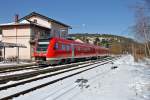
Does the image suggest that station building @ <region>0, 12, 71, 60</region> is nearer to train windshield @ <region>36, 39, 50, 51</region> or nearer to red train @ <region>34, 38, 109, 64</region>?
red train @ <region>34, 38, 109, 64</region>

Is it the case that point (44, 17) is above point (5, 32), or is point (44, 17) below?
above

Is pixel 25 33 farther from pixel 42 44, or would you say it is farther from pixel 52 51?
pixel 52 51

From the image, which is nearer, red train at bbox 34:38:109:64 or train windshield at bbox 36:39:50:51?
red train at bbox 34:38:109:64

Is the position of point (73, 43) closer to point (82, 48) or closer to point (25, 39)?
point (82, 48)

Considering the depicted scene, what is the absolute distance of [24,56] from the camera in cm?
5091

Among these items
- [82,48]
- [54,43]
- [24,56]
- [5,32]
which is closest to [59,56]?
[54,43]

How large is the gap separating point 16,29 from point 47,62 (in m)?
27.6

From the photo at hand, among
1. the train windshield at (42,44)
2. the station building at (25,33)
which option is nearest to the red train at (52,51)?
the train windshield at (42,44)

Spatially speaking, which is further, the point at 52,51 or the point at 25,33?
the point at 25,33

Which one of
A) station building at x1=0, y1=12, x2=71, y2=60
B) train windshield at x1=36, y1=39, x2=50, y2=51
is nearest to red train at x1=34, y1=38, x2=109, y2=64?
train windshield at x1=36, y1=39, x2=50, y2=51

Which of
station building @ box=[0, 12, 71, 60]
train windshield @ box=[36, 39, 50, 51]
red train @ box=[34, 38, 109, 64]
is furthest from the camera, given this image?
station building @ box=[0, 12, 71, 60]

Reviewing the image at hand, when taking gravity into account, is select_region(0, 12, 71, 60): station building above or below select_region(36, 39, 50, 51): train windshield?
above

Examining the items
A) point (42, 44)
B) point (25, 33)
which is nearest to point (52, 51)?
point (42, 44)

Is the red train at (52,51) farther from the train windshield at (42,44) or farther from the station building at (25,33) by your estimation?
the station building at (25,33)
